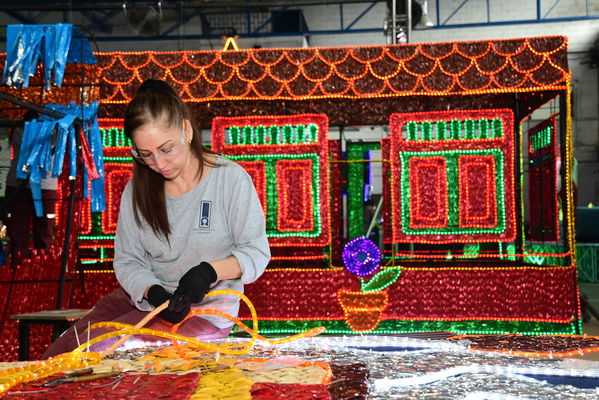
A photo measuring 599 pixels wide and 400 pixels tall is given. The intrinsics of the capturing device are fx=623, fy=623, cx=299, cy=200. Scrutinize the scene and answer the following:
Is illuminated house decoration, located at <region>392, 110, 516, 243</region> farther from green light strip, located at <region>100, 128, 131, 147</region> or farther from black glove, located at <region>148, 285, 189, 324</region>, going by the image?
black glove, located at <region>148, 285, 189, 324</region>

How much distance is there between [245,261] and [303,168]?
13.6 feet

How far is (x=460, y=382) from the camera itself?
1.28 metres

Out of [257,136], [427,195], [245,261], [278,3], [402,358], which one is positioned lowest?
[402,358]

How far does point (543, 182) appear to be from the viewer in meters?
6.74

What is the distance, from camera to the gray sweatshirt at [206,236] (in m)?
2.14

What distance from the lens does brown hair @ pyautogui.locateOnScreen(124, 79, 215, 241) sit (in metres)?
2.03

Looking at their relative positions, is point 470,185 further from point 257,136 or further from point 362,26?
point 362,26

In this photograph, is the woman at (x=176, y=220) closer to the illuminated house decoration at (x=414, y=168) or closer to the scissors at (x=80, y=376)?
the scissors at (x=80, y=376)

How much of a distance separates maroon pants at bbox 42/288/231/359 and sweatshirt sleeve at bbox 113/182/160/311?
8cm

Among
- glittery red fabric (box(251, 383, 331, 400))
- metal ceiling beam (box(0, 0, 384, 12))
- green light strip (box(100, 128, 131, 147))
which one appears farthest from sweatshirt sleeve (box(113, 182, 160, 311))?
metal ceiling beam (box(0, 0, 384, 12))

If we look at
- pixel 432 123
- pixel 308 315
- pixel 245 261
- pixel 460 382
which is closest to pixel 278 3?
pixel 432 123

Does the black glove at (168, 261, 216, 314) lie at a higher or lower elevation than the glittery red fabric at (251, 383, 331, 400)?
higher

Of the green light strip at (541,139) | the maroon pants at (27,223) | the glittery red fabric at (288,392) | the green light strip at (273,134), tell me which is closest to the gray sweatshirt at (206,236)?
the glittery red fabric at (288,392)

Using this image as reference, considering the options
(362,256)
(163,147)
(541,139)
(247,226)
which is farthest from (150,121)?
(541,139)
